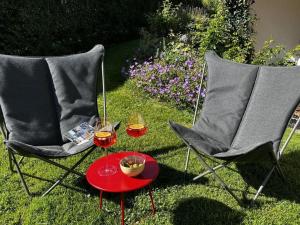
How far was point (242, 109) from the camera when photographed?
3500 millimetres

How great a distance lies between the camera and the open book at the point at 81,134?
3344 millimetres

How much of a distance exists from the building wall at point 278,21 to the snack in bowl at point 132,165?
494 centimetres

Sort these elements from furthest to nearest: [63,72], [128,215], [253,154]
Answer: [63,72] → [128,215] → [253,154]

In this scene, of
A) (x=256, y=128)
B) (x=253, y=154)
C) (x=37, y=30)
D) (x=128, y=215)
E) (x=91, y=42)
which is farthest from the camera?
(x=91, y=42)

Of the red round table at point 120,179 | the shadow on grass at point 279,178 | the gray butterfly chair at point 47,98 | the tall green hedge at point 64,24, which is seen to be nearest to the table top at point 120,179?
the red round table at point 120,179

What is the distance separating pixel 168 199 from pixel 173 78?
2528 mm

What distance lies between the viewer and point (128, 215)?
301 cm

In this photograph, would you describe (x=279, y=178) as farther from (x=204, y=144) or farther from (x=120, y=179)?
(x=120, y=179)

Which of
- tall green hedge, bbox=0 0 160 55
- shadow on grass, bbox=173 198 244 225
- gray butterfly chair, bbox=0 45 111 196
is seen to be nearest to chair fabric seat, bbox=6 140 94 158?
gray butterfly chair, bbox=0 45 111 196

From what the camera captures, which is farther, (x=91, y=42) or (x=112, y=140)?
(x=91, y=42)

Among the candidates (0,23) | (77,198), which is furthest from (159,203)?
(0,23)

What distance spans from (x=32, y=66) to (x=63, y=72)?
0.98ft

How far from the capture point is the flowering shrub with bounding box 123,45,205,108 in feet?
16.3

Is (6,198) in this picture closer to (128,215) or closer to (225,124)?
(128,215)
